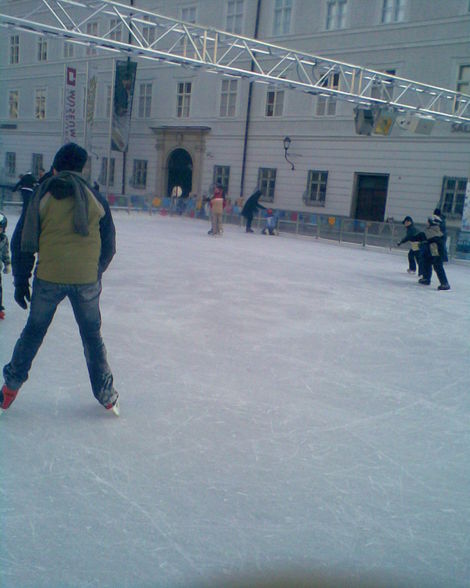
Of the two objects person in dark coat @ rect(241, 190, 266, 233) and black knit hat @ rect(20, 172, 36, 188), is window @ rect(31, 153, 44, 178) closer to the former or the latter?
person in dark coat @ rect(241, 190, 266, 233)

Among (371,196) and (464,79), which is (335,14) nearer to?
(464,79)

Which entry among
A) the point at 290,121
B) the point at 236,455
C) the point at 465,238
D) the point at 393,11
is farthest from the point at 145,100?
the point at 236,455

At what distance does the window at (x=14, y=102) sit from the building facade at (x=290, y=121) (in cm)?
244

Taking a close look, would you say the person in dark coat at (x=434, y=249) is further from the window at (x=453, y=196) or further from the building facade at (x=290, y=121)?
the window at (x=453, y=196)

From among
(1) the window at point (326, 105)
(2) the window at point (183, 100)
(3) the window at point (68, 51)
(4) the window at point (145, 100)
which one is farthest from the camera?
(3) the window at point (68, 51)

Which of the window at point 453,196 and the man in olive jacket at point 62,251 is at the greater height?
the window at point 453,196

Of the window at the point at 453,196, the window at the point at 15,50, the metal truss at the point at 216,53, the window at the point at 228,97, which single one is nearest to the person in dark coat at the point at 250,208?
the metal truss at the point at 216,53

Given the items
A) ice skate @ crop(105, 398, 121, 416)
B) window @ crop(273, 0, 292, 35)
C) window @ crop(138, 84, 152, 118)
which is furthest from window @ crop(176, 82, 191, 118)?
ice skate @ crop(105, 398, 121, 416)

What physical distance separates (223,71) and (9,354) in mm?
10296

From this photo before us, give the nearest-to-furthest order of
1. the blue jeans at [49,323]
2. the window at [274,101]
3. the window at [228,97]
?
the blue jeans at [49,323], the window at [274,101], the window at [228,97]

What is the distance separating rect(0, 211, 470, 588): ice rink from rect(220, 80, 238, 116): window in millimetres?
23100

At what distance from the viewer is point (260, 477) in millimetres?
3088

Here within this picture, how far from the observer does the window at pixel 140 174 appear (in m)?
32.5

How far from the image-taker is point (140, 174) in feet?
108
